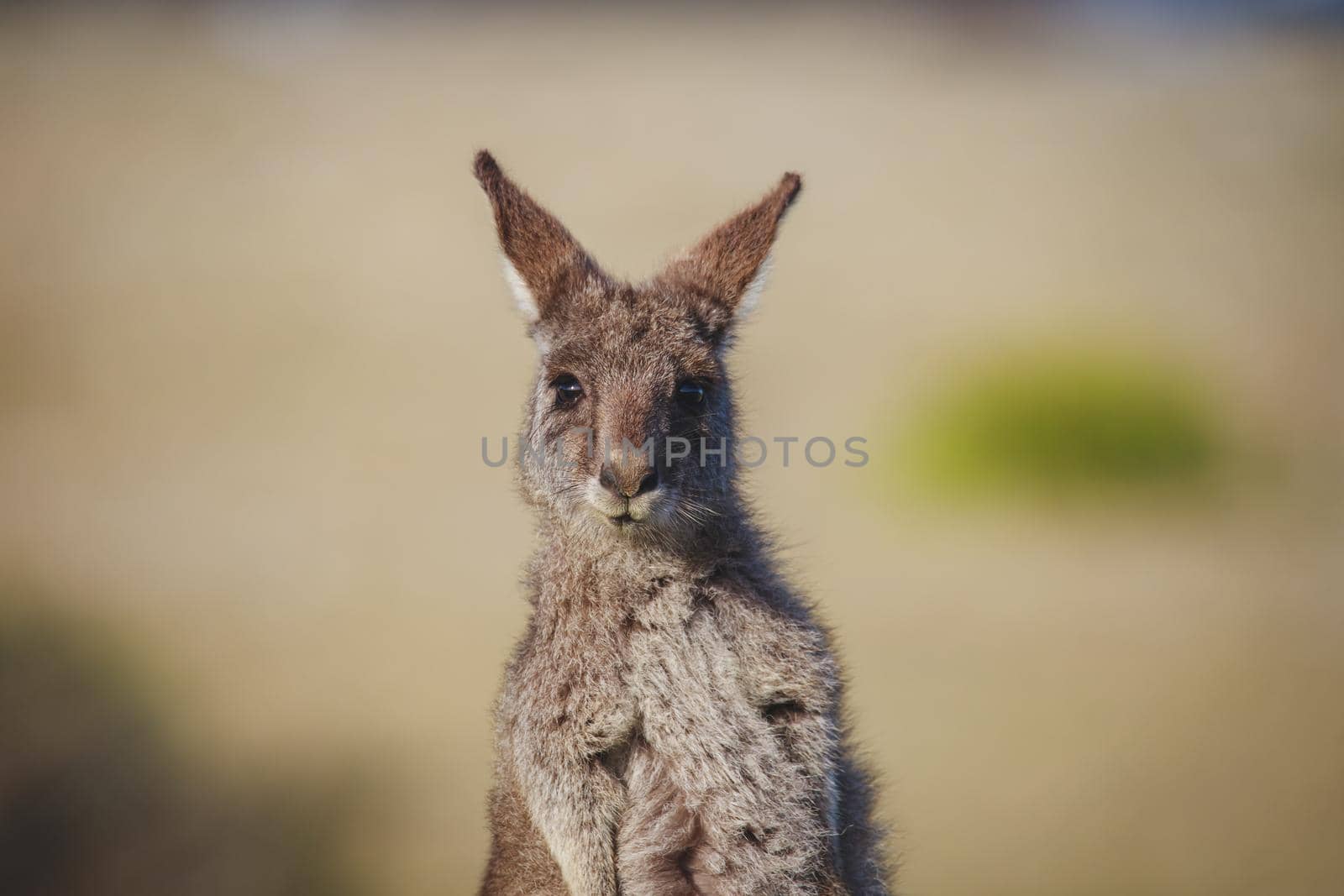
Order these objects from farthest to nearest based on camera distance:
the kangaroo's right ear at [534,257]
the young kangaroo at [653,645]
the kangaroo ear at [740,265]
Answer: the kangaroo ear at [740,265], the kangaroo's right ear at [534,257], the young kangaroo at [653,645]

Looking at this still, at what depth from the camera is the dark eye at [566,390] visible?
13.6 ft

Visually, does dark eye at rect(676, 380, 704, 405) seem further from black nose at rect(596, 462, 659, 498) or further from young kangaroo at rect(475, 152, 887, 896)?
black nose at rect(596, 462, 659, 498)

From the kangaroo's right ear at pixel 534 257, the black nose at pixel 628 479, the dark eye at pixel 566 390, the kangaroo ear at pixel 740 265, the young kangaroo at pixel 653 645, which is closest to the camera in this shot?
the black nose at pixel 628 479

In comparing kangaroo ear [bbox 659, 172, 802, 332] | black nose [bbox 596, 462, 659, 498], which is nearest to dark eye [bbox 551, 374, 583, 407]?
black nose [bbox 596, 462, 659, 498]

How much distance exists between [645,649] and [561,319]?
138 centimetres

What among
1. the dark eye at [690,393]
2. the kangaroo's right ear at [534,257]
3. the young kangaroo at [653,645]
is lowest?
the young kangaroo at [653,645]

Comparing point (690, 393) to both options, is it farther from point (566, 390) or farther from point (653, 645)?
point (653, 645)

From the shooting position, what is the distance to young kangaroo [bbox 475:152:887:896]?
3818 mm

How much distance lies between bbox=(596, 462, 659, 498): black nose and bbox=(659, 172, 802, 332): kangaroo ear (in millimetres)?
989

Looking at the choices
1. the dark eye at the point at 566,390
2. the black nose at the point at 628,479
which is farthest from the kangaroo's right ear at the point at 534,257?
the black nose at the point at 628,479

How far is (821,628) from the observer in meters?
4.39

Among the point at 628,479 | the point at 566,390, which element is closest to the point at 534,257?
the point at 566,390

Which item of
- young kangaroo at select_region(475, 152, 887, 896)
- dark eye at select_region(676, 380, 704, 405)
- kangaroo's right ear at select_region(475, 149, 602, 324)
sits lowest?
young kangaroo at select_region(475, 152, 887, 896)

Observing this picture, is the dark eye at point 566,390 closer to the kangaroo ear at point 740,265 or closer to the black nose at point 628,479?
the black nose at point 628,479
